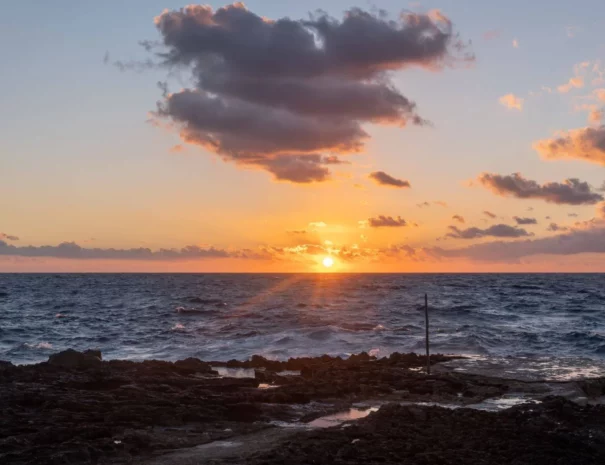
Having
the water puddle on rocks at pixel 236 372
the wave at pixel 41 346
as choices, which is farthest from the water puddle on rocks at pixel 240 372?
the wave at pixel 41 346

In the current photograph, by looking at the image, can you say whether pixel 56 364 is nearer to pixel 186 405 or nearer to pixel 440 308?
pixel 186 405

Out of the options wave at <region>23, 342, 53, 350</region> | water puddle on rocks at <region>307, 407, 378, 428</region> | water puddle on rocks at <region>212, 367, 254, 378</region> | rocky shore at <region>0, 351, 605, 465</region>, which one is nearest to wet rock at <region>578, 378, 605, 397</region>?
rocky shore at <region>0, 351, 605, 465</region>

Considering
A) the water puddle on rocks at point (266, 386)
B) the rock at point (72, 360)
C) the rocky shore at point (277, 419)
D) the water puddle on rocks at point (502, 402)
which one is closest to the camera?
the rocky shore at point (277, 419)

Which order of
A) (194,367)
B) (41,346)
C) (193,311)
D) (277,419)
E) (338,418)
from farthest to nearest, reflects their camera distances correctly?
(193,311) → (41,346) → (194,367) → (338,418) → (277,419)

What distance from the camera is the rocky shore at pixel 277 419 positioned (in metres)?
13.5

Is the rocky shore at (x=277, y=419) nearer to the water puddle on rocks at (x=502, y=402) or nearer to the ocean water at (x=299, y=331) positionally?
the water puddle on rocks at (x=502, y=402)

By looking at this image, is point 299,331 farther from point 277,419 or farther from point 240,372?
point 277,419

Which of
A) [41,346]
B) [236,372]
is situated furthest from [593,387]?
[41,346]

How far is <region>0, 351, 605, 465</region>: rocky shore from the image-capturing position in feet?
44.3

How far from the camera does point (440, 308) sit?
71312 mm

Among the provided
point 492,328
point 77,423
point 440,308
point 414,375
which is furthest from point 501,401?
point 440,308

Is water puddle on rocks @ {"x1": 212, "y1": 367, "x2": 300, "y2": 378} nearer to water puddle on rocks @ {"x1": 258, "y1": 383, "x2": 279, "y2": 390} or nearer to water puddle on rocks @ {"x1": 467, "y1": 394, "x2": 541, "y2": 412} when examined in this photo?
water puddle on rocks @ {"x1": 258, "y1": 383, "x2": 279, "y2": 390}

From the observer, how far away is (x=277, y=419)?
18.2 metres

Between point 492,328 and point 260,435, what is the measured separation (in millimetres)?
38656
